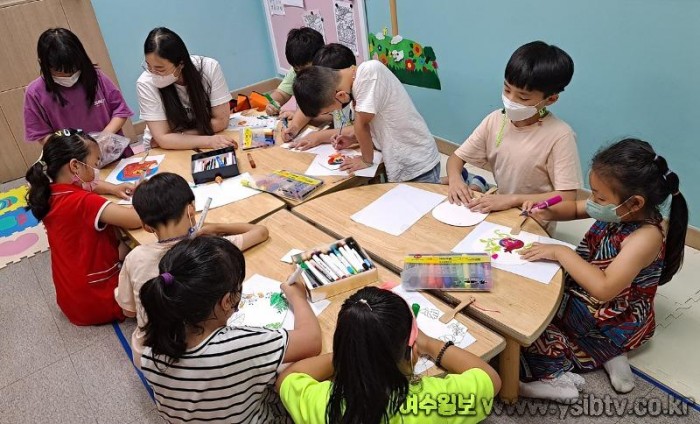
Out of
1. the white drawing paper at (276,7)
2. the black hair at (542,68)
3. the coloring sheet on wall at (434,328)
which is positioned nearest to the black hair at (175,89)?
the black hair at (542,68)

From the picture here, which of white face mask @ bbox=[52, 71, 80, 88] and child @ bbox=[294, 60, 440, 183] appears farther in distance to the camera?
white face mask @ bbox=[52, 71, 80, 88]

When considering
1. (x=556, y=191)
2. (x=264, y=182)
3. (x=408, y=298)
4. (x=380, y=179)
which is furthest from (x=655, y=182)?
(x=264, y=182)

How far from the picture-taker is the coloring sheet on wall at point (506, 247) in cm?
144

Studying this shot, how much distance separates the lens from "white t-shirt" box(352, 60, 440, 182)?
204 centimetres

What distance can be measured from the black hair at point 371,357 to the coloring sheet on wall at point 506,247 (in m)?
0.59

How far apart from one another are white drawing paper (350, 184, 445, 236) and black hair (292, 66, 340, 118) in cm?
45

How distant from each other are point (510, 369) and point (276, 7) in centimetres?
424

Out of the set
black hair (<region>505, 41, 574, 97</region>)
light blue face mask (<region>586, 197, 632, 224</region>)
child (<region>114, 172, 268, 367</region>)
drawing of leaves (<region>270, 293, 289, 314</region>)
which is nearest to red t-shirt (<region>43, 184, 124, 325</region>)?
child (<region>114, 172, 268, 367</region>)

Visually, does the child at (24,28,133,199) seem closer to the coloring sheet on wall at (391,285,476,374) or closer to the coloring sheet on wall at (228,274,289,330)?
the coloring sheet on wall at (228,274,289,330)

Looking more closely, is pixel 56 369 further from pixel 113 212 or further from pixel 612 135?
pixel 612 135

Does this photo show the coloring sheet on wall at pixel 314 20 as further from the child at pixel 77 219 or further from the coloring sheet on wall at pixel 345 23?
the child at pixel 77 219

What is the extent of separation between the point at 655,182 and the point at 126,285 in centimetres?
163

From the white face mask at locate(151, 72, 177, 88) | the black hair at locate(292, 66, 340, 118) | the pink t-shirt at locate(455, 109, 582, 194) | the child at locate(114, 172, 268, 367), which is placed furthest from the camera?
the white face mask at locate(151, 72, 177, 88)

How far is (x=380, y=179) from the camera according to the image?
2.39 metres
